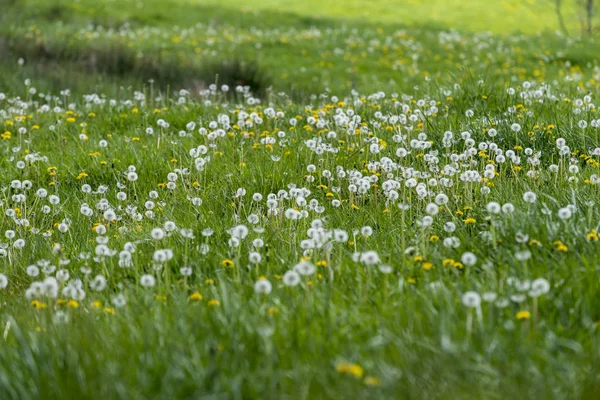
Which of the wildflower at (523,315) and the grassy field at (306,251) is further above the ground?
the wildflower at (523,315)

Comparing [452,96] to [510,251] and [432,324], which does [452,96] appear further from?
[432,324]

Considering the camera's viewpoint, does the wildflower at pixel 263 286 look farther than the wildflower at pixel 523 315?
Yes

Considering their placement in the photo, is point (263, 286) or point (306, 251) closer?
point (263, 286)

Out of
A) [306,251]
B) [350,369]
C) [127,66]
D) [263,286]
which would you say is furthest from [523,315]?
[127,66]

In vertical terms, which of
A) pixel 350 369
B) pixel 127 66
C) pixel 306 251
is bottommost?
pixel 127 66

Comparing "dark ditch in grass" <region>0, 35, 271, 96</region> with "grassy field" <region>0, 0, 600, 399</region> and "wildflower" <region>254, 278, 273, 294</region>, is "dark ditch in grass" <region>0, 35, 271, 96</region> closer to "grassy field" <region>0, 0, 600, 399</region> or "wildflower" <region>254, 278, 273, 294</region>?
"grassy field" <region>0, 0, 600, 399</region>

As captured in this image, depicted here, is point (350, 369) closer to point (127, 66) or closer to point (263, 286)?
point (263, 286)

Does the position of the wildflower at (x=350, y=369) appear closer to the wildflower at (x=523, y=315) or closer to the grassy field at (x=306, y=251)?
the grassy field at (x=306, y=251)

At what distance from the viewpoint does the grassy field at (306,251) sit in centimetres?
237

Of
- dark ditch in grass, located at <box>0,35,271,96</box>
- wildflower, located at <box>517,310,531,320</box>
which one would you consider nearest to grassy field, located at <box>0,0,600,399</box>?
wildflower, located at <box>517,310,531,320</box>

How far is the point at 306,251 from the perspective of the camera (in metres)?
3.52

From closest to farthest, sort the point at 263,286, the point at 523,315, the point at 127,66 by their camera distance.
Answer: the point at 523,315 → the point at 263,286 → the point at 127,66

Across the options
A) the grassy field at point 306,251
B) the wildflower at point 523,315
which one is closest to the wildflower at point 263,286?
the grassy field at point 306,251

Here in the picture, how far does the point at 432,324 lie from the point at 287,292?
0.70m
